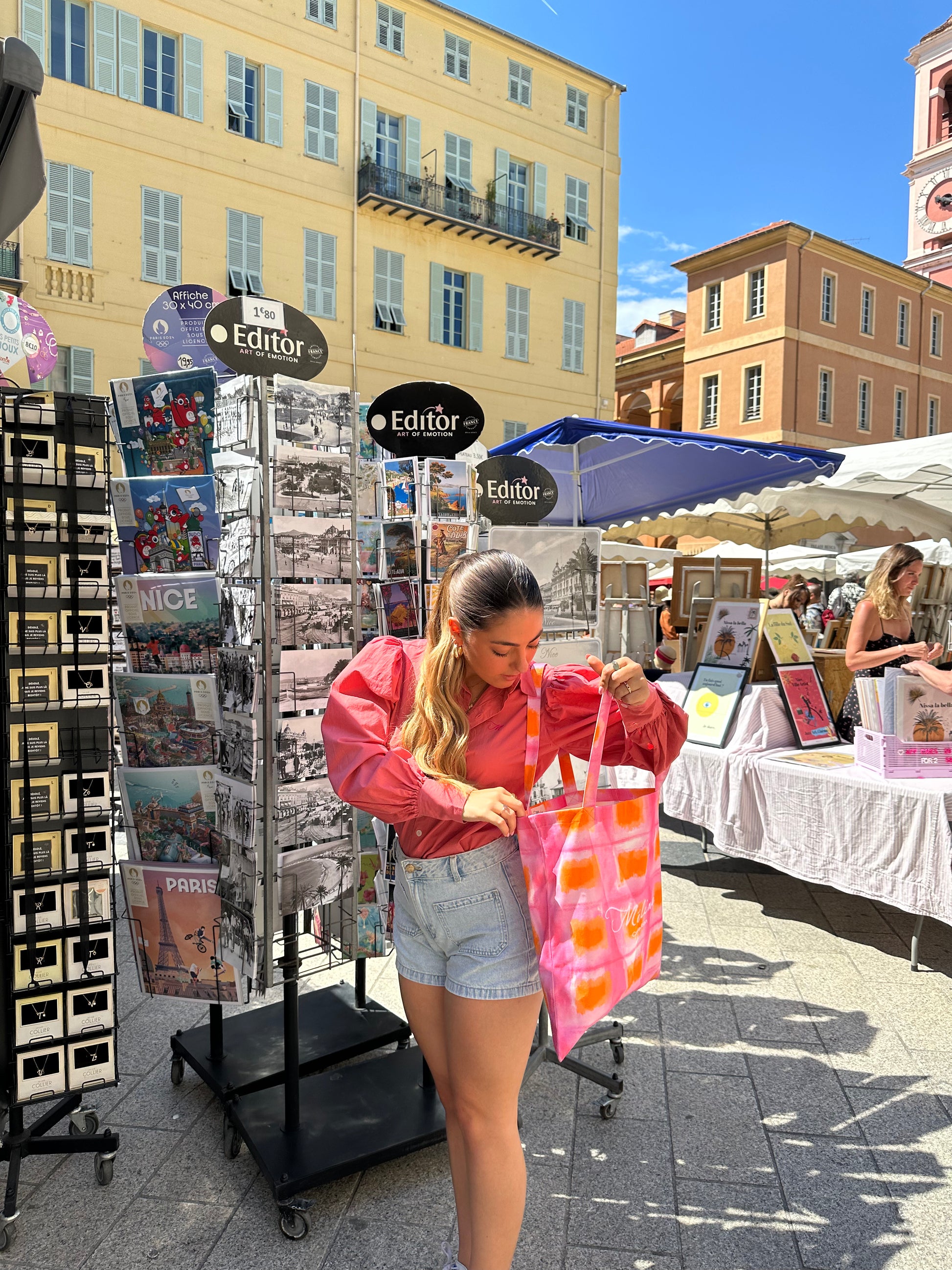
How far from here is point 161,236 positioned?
51.4ft

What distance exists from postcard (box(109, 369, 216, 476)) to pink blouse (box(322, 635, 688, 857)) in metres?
1.23

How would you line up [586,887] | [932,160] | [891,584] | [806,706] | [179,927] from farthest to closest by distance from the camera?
1. [932,160]
2. [806,706]
3. [891,584]
4. [179,927]
5. [586,887]

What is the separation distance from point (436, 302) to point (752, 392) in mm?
13469

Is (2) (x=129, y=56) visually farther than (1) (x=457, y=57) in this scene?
No

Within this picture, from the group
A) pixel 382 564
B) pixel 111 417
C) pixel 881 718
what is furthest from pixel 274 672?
pixel 881 718

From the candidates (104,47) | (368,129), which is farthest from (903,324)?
(104,47)

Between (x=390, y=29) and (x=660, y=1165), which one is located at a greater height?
(x=390, y=29)

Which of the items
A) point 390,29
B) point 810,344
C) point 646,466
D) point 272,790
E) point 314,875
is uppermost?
point 390,29

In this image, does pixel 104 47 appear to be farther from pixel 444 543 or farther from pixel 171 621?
pixel 171 621

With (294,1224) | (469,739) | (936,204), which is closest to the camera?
(469,739)

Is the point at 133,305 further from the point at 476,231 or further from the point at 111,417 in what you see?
the point at 111,417

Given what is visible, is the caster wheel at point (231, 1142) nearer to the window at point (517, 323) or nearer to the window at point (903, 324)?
the window at point (517, 323)

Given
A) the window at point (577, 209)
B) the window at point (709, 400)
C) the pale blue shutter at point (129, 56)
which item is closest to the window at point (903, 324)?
the window at point (709, 400)

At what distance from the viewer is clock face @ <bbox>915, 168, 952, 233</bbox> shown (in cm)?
3503
